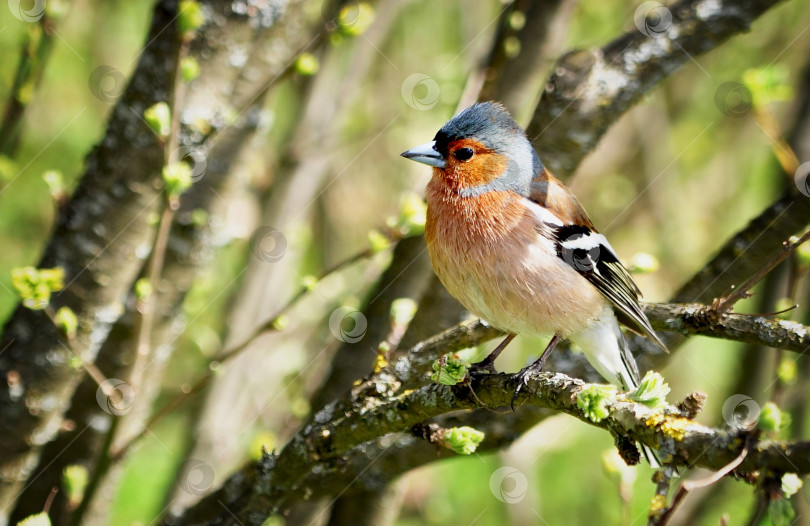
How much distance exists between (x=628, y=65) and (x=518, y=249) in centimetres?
92

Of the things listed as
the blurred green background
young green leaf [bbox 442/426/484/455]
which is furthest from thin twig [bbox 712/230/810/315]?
the blurred green background

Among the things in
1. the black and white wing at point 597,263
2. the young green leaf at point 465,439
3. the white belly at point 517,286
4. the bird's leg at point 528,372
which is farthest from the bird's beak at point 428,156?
the young green leaf at point 465,439

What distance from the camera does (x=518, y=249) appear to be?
2.92 meters

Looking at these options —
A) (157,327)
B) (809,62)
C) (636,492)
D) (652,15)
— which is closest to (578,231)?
(652,15)

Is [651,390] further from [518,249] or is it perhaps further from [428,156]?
[428,156]

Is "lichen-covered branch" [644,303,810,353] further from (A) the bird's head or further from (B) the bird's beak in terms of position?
(B) the bird's beak

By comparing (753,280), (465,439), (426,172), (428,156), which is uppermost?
(426,172)

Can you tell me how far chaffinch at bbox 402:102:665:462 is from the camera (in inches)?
113

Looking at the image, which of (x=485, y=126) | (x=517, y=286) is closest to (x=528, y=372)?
(x=517, y=286)

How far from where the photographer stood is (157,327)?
3.64 metres

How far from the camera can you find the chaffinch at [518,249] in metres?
2.86

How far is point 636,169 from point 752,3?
4.16 m

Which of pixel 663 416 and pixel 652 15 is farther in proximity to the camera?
pixel 652 15

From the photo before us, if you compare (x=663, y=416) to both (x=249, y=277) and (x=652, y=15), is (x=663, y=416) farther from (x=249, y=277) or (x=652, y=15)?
(x=249, y=277)
